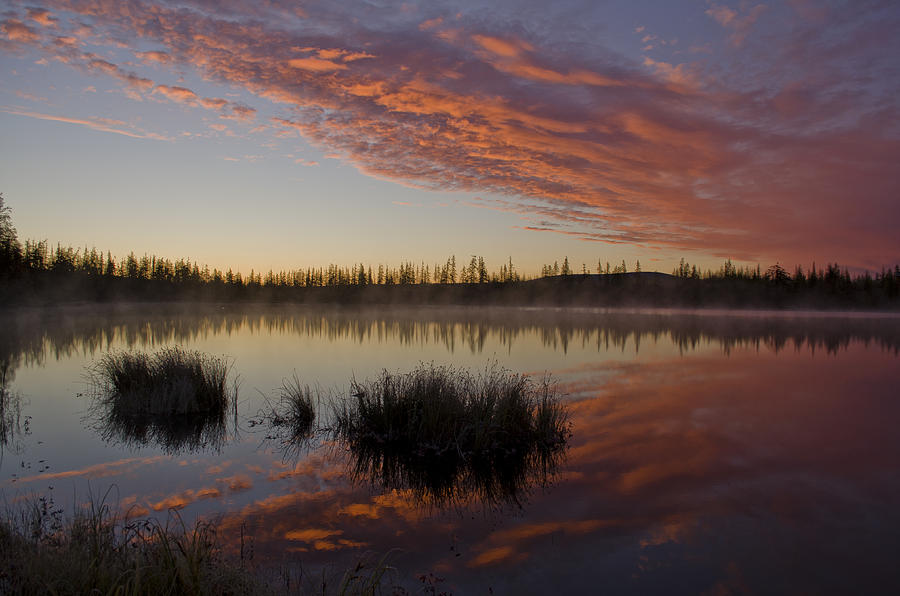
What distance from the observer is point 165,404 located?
42.8 ft

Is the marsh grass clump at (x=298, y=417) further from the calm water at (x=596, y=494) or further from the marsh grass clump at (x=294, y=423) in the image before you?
the calm water at (x=596, y=494)

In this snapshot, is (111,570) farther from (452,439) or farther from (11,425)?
(11,425)

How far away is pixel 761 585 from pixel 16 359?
28316 millimetres

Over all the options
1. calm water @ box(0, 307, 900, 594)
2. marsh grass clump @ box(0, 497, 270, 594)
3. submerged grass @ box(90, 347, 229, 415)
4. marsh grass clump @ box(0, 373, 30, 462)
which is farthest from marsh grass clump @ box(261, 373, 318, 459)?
marsh grass clump @ box(0, 497, 270, 594)

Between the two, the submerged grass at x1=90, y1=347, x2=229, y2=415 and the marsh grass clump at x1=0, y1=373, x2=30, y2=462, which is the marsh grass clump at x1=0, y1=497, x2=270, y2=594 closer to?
the marsh grass clump at x1=0, y1=373, x2=30, y2=462

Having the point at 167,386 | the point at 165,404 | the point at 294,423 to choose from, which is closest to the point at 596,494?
the point at 294,423

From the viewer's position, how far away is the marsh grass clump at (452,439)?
8586mm

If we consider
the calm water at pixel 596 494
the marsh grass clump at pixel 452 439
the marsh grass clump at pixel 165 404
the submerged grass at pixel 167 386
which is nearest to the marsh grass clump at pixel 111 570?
the calm water at pixel 596 494

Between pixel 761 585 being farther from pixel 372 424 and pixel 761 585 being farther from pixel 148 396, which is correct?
pixel 148 396

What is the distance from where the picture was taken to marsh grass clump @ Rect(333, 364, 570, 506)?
8.59 metres

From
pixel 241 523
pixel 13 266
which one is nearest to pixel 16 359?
pixel 241 523

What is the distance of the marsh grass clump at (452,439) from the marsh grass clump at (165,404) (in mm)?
3335

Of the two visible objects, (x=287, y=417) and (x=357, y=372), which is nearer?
(x=287, y=417)

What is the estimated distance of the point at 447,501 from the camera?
7816mm
